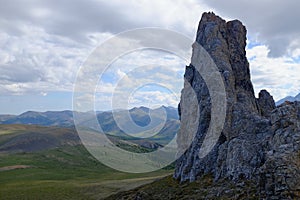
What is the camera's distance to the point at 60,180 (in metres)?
120

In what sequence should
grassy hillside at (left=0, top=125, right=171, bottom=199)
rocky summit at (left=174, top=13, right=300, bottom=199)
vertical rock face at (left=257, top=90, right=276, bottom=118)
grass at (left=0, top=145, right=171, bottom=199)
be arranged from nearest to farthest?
rocky summit at (left=174, top=13, right=300, bottom=199)
vertical rock face at (left=257, top=90, right=276, bottom=118)
grass at (left=0, top=145, right=171, bottom=199)
grassy hillside at (left=0, top=125, right=171, bottom=199)

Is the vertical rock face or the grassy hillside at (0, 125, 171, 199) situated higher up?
the vertical rock face

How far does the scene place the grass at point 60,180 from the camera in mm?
75750

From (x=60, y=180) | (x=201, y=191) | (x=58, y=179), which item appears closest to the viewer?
(x=201, y=191)

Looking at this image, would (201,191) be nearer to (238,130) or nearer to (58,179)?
(238,130)

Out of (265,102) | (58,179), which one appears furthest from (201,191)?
(58,179)

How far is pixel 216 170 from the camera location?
150 feet

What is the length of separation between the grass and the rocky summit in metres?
26.7

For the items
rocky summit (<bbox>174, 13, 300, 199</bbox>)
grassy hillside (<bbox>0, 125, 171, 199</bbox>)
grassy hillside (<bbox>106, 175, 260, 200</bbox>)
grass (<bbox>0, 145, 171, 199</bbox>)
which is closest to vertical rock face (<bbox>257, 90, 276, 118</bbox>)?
rocky summit (<bbox>174, 13, 300, 199</bbox>)

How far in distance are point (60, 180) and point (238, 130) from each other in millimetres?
92209

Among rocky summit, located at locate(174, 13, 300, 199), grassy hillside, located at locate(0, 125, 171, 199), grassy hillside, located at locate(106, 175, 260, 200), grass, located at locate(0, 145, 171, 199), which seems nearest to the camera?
rocky summit, located at locate(174, 13, 300, 199)

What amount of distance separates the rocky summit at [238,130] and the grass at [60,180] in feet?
87.7

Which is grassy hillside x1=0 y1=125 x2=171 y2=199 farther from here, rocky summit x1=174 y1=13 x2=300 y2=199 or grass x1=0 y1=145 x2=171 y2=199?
rocky summit x1=174 y1=13 x2=300 y2=199

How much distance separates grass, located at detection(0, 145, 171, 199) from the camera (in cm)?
7575
